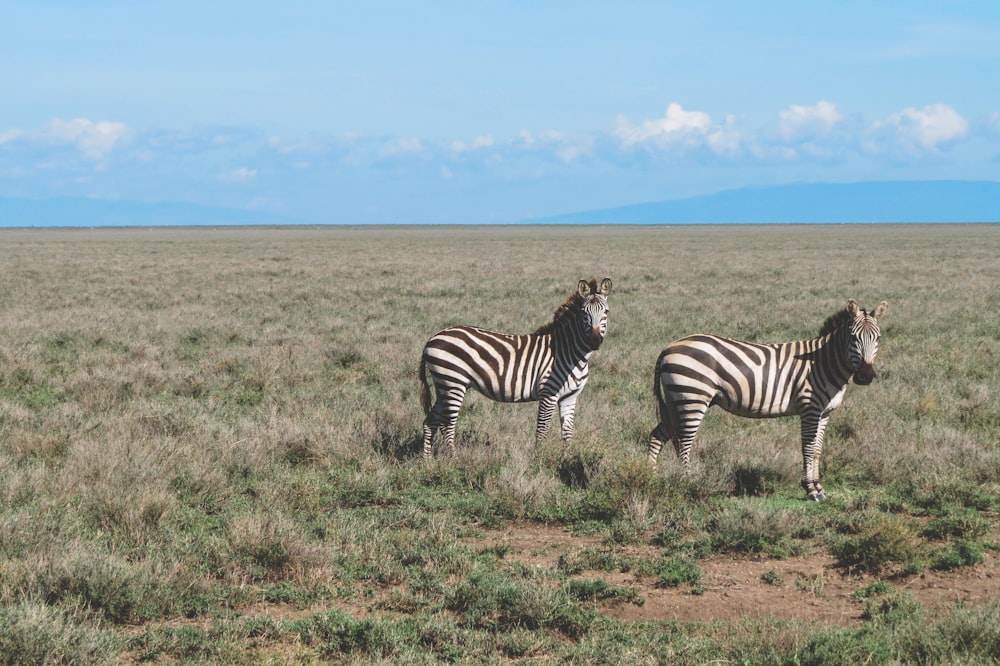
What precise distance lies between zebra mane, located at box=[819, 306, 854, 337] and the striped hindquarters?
267 cm

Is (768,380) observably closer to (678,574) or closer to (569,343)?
(569,343)

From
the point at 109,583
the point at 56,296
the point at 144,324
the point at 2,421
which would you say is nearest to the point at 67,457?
the point at 2,421

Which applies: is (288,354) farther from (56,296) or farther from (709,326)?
(56,296)

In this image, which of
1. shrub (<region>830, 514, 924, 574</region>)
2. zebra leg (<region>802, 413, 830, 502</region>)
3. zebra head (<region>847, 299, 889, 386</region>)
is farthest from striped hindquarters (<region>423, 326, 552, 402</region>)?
shrub (<region>830, 514, 924, 574</region>)

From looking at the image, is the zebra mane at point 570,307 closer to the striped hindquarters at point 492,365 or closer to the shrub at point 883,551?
the striped hindquarters at point 492,365

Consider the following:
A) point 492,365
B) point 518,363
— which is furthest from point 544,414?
point 492,365

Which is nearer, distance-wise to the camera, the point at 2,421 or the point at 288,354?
the point at 2,421

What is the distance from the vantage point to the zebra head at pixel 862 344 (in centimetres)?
757

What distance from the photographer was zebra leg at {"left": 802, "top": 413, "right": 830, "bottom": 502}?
318 inches

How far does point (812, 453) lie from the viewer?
8.15m

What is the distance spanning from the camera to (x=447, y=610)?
5727mm

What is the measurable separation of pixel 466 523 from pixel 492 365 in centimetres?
194

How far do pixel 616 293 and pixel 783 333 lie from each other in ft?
32.5

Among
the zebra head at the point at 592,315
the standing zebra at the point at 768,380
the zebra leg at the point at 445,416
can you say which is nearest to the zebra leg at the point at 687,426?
the standing zebra at the point at 768,380
